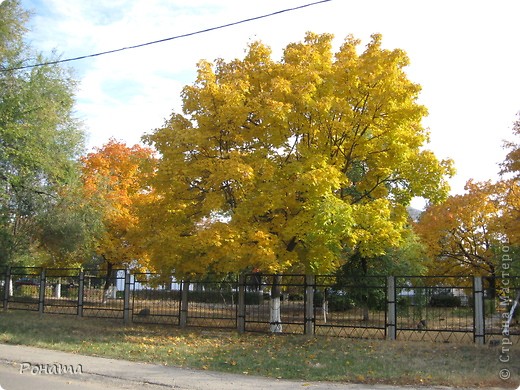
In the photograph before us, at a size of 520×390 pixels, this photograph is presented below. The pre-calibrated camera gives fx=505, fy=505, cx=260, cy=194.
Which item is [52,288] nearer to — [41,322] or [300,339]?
[41,322]

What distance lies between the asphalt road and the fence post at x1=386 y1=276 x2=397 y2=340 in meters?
5.43

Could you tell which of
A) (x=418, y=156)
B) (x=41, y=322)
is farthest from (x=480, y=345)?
(x=41, y=322)

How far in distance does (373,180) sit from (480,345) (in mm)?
5939

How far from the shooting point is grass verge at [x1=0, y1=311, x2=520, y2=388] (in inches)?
381

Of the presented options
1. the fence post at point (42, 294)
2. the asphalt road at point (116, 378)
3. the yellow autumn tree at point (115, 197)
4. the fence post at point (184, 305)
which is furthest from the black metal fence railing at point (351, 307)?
the fence post at point (42, 294)

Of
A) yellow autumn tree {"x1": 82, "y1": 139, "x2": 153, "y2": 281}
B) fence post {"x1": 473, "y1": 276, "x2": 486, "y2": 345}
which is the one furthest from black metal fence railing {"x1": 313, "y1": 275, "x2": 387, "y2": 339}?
yellow autumn tree {"x1": 82, "y1": 139, "x2": 153, "y2": 281}

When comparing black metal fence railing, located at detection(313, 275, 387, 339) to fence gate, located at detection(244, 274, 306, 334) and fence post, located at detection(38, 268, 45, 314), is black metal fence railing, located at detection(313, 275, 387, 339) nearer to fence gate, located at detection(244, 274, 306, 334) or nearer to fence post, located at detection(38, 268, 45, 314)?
fence gate, located at detection(244, 274, 306, 334)

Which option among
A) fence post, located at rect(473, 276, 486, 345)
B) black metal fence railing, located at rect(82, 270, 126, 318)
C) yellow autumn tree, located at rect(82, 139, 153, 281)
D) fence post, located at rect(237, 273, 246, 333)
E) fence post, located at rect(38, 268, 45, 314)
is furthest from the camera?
yellow autumn tree, located at rect(82, 139, 153, 281)

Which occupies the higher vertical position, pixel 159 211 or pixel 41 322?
pixel 159 211

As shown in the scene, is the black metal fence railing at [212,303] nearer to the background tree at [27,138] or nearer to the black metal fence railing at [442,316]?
the black metal fence railing at [442,316]

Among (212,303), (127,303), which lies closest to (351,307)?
(212,303)

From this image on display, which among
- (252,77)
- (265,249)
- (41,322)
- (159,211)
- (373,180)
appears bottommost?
(41,322)

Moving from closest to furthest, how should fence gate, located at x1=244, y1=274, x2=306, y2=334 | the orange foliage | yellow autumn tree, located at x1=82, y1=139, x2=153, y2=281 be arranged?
fence gate, located at x1=244, y1=274, x2=306, y2=334
yellow autumn tree, located at x1=82, y1=139, x2=153, y2=281
the orange foliage

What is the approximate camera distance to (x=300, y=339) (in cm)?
1430
